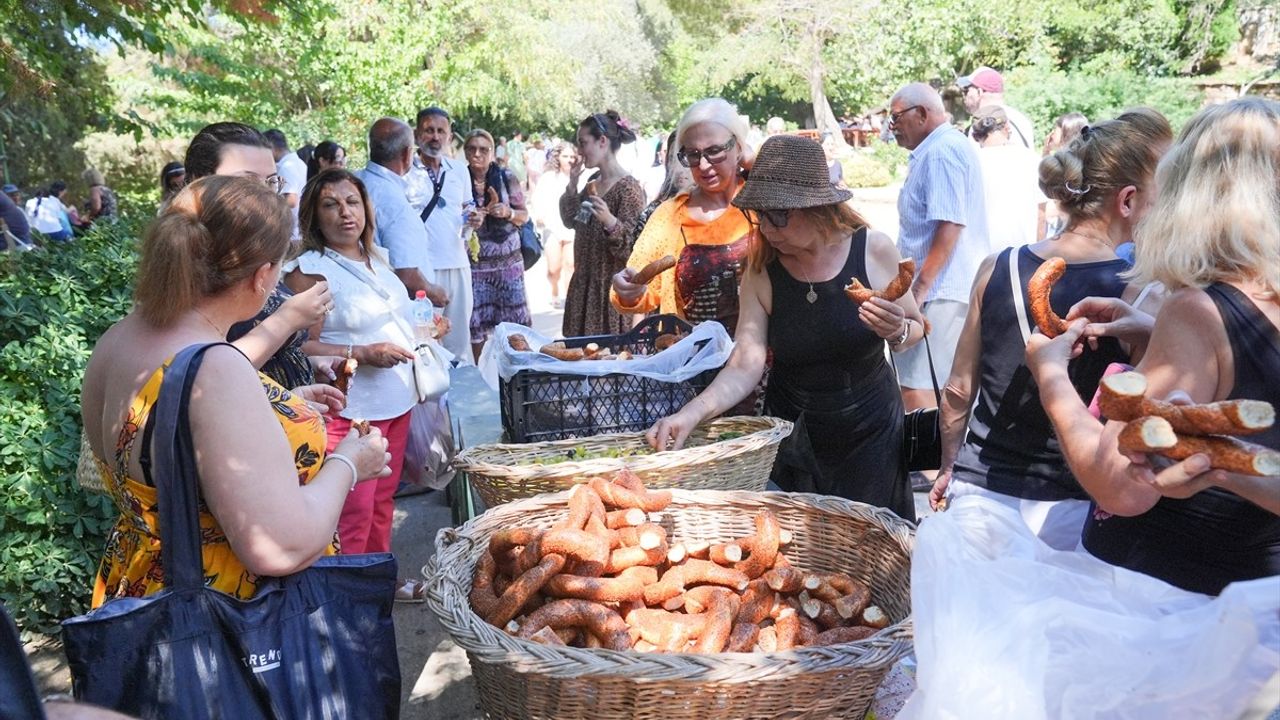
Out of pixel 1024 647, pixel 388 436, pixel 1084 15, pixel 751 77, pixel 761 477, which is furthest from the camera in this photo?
pixel 751 77

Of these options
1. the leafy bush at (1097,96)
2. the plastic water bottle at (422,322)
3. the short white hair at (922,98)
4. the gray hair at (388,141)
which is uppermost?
the leafy bush at (1097,96)

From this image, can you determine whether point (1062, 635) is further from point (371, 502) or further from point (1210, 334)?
point (371, 502)

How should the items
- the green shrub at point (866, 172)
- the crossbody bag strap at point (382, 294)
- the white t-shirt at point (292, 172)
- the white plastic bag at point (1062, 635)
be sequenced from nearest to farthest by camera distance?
the white plastic bag at point (1062, 635)
the crossbody bag strap at point (382, 294)
the white t-shirt at point (292, 172)
the green shrub at point (866, 172)

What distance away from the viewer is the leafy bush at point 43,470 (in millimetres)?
3979

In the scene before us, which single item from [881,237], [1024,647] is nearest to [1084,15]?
[881,237]

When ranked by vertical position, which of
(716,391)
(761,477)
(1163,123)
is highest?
(1163,123)

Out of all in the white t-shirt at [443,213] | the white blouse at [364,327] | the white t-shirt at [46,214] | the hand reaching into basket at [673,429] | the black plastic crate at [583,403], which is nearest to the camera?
the hand reaching into basket at [673,429]

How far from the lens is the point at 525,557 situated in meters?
2.29

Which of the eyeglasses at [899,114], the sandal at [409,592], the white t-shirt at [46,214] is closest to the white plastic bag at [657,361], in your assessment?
the sandal at [409,592]

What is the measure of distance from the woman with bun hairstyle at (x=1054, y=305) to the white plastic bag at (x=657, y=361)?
2.80ft

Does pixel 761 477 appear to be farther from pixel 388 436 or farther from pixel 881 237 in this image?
pixel 388 436

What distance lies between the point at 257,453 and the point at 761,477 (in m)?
1.55

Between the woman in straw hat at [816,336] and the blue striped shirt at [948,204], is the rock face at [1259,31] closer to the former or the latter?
the blue striped shirt at [948,204]

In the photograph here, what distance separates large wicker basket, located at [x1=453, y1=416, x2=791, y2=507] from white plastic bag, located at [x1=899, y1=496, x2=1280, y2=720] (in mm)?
1092
